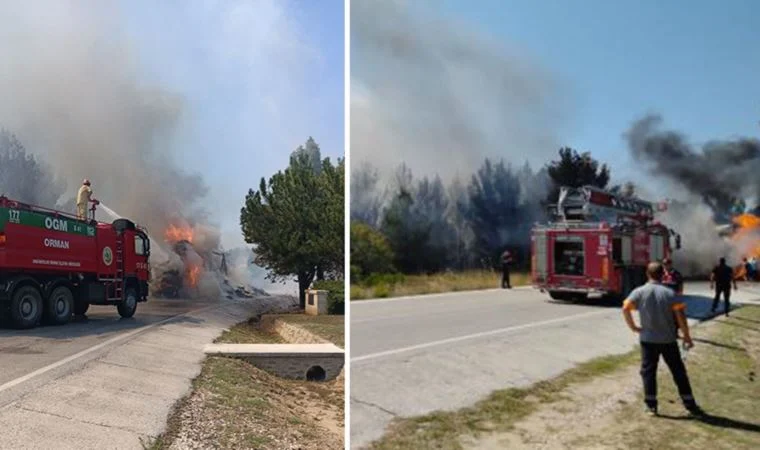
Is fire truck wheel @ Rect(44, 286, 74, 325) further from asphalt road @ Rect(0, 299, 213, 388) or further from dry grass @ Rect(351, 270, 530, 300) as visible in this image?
dry grass @ Rect(351, 270, 530, 300)

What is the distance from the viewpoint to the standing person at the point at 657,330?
9.09ft

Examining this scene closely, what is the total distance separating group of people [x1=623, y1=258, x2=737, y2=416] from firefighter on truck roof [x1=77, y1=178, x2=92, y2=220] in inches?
85.1

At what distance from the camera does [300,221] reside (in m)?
3.68

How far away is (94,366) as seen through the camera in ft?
10.1

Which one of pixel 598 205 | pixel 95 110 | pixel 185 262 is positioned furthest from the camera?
pixel 185 262

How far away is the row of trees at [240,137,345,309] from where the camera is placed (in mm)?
3561

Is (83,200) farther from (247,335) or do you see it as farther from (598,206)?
(598,206)

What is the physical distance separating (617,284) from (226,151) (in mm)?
1801

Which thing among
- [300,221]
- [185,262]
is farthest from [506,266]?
[185,262]

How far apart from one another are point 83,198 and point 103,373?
72cm

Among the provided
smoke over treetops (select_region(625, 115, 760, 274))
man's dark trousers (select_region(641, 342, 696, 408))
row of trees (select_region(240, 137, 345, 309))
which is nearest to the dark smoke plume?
smoke over treetops (select_region(625, 115, 760, 274))

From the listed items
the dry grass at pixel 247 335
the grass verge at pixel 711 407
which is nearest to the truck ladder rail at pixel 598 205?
the grass verge at pixel 711 407

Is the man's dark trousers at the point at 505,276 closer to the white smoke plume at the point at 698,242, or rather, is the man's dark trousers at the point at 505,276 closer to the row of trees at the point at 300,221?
the white smoke plume at the point at 698,242

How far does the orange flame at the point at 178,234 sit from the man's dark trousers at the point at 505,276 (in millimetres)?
1445
